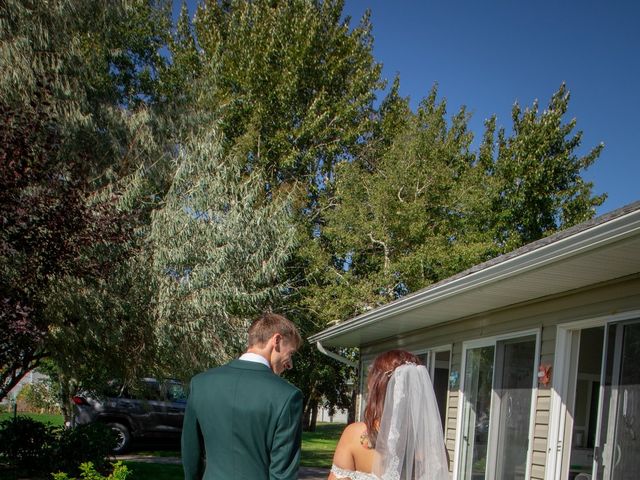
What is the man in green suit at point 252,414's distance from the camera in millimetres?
2781

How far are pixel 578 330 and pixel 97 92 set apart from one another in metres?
10.7

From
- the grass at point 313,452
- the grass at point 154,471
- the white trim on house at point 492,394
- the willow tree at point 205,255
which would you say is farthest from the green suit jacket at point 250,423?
the grass at point 313,452

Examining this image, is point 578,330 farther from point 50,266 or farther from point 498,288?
point 50,266

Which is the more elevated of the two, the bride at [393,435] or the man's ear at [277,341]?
the man's ear at [277,341]

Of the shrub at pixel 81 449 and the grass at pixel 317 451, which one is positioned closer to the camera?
the shrub at pixel 81 449

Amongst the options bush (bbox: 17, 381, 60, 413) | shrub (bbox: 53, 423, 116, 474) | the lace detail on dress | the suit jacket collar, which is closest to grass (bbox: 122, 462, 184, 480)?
shrub (bbox: 53, 423, 116, 474)

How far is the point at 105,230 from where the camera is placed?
25.4 ft

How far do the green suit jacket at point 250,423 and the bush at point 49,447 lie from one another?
764 centimetres

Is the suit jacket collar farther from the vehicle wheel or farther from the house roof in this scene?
the vehicle wheel

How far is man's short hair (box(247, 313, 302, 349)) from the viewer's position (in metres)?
2.99

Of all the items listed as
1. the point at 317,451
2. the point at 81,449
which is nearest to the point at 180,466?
the point at 81,449

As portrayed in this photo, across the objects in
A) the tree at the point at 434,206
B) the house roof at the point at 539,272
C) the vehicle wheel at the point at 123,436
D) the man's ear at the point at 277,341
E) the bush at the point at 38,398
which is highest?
the tree at the point at 434,206

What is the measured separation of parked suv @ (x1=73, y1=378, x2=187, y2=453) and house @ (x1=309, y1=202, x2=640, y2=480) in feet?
20.6

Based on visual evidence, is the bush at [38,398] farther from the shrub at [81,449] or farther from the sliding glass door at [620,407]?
the sliding glass door at [620,407]
